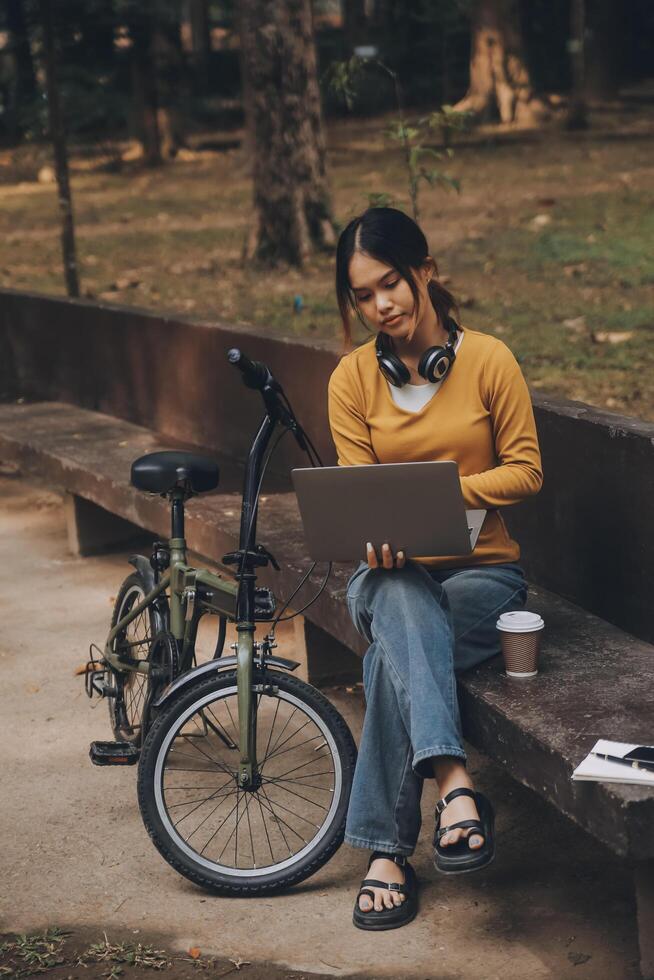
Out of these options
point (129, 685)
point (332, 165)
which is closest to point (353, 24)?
point (332, 165)

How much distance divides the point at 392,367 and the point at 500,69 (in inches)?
795

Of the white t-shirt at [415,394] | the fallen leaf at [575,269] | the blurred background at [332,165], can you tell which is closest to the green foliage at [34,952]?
the white t-shirt at [415,394]

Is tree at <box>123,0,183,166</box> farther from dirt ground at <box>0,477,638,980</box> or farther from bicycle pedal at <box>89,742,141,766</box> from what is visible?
bicycle pedal at <box>89,742,141,766</box>

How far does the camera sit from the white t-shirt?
398 cm

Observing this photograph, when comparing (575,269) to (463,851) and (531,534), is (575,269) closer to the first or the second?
(531,534)

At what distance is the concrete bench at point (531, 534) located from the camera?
343 centimetres

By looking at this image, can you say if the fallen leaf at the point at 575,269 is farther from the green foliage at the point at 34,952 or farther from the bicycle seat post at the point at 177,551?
the green foliage at the point at 34,952

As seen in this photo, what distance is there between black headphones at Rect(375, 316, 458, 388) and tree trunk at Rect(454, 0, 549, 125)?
1946 cm

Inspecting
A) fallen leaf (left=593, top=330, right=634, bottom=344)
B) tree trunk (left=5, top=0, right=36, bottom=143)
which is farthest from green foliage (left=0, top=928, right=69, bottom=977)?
tree trunk (left=5, top=0, right=36, bottom=143)

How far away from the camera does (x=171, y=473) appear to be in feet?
14.2

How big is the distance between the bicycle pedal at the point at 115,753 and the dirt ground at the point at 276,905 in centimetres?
19

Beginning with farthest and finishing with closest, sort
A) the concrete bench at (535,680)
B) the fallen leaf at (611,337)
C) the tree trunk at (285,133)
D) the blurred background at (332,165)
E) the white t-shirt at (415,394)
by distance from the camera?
the tree trunk at (285,133) → the blurred background at (332,165) → the fallen leaf at (611,337) → the white t-shirt at (415,394) → the concrete bench at (535,680)

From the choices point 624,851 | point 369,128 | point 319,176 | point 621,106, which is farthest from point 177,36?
point 624,851

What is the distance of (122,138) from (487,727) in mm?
26330
